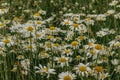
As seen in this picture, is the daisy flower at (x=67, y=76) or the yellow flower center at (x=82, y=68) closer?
the daisy flower at (x=67, y=76)

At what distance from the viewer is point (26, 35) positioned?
2965 millimetres

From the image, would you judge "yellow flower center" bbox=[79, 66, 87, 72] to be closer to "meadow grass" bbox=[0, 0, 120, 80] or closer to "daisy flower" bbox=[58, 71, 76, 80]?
"meadow grass" bbox=[0, 0, 120, 80]

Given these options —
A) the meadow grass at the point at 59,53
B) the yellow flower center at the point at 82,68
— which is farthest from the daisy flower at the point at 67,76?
the yellow flower center at the point at 82,68

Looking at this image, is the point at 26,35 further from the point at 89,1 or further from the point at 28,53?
the point at 89,1

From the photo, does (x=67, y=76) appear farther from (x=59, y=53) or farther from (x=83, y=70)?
(x=59, y=53)

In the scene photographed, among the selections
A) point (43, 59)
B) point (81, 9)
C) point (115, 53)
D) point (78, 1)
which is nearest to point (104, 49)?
point (115, 53)

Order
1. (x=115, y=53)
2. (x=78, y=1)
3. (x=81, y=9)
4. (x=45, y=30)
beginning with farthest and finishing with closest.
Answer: (x=78, y=1), (x=81, y=9), (x=45, y=30), (x=115, y=53)

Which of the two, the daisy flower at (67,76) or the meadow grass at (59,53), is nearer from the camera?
the daisy flower at (67,76)

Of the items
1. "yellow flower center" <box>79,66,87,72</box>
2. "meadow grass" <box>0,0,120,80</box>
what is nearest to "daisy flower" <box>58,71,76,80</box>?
"meadow grass" <box>0,0,120,80</box>

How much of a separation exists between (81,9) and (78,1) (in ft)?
1.21

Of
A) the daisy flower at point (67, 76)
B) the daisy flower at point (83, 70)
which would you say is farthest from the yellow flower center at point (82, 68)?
the daisy flower at point (67, 76)

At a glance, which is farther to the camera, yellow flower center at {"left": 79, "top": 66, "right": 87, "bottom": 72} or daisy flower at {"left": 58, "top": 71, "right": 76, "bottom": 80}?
yellow flower center at {"left": 79, "top": 66, "right": 87, "bottom": 72}

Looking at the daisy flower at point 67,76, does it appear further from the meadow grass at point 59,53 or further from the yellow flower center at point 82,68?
the yellow flower center at point 82,68

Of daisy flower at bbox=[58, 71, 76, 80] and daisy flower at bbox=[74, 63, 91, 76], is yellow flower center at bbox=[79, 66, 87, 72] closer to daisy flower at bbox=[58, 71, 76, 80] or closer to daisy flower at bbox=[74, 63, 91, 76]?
daisy flower at bbox=[74, 63, 91, 76]
